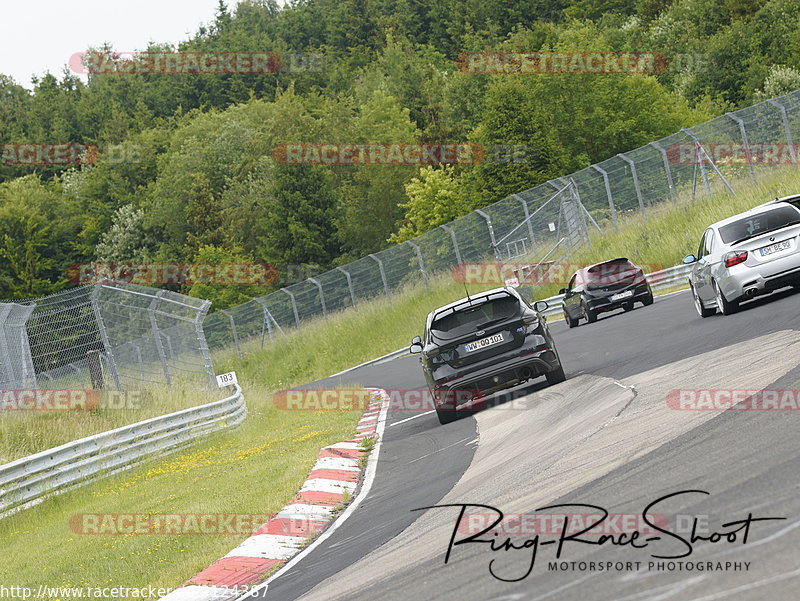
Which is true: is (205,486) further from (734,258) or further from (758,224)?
(758,224)

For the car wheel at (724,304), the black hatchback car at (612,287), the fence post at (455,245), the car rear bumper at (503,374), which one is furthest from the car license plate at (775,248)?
the fence post at (455,245)

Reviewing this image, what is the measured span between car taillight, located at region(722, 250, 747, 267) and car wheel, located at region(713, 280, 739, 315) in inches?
28.4

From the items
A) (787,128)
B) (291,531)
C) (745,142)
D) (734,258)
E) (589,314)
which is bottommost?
(589,314)

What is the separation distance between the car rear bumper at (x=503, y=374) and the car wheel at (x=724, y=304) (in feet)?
10.9

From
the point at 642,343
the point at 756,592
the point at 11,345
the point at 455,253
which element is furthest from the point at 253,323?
the point at 756,592

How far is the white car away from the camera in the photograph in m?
14.8

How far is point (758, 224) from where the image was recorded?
15.4 meters

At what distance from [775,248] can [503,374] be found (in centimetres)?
435

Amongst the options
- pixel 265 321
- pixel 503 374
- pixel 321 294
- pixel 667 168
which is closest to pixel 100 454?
pixel 503 374

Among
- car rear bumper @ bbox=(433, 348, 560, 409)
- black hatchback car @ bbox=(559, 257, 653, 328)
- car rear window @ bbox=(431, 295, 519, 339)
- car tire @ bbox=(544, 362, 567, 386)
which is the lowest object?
black hatchback car @ bbox=(559, 257, 653, 328)

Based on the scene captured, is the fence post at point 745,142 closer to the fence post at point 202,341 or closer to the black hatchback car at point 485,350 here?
the fence post at point 202,341

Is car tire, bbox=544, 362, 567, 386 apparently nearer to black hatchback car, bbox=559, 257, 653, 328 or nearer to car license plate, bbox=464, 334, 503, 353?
car license plate, bbox=464, 334, 503, 353

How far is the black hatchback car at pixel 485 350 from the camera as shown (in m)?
13.7

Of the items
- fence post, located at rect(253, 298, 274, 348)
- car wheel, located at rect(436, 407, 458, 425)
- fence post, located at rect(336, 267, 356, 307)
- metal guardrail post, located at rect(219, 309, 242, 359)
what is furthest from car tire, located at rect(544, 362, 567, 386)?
metal guardrail post, located at rect(219, 309, 242, 359)
